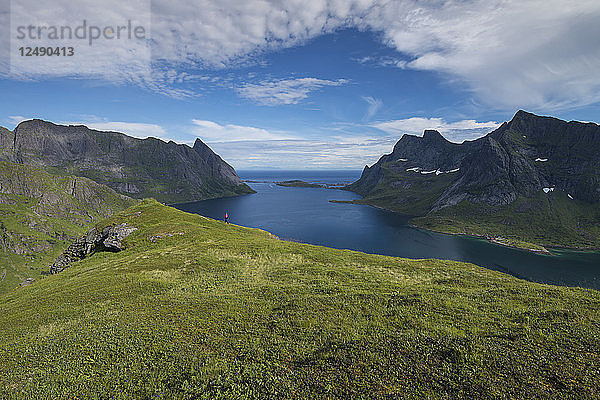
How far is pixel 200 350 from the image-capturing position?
14859 mm

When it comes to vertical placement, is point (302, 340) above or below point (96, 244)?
above

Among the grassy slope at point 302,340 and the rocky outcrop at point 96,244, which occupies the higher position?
the grassy slope at point 302,340

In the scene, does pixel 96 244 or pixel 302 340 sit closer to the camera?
pixel 302 340

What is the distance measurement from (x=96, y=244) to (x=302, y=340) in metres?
61.0

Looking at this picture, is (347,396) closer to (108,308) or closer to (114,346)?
(114,346)

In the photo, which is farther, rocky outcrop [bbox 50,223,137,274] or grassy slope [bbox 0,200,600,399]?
rocky outcrop [bbox 50,223,137,274]

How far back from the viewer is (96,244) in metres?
56.6

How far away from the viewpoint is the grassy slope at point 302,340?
11.5 m

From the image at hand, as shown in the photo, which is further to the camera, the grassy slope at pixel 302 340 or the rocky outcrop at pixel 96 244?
the rocky outcrop at pixel 96 244

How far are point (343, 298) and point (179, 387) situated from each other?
44.4ft

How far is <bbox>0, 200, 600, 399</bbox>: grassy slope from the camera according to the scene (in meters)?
11.5

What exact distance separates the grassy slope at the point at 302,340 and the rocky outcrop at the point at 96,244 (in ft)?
86.0

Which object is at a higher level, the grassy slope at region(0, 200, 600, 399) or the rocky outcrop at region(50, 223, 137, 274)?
the grassy slope at region(0, 200, 600, 399)

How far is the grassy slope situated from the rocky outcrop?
86.0 ft
